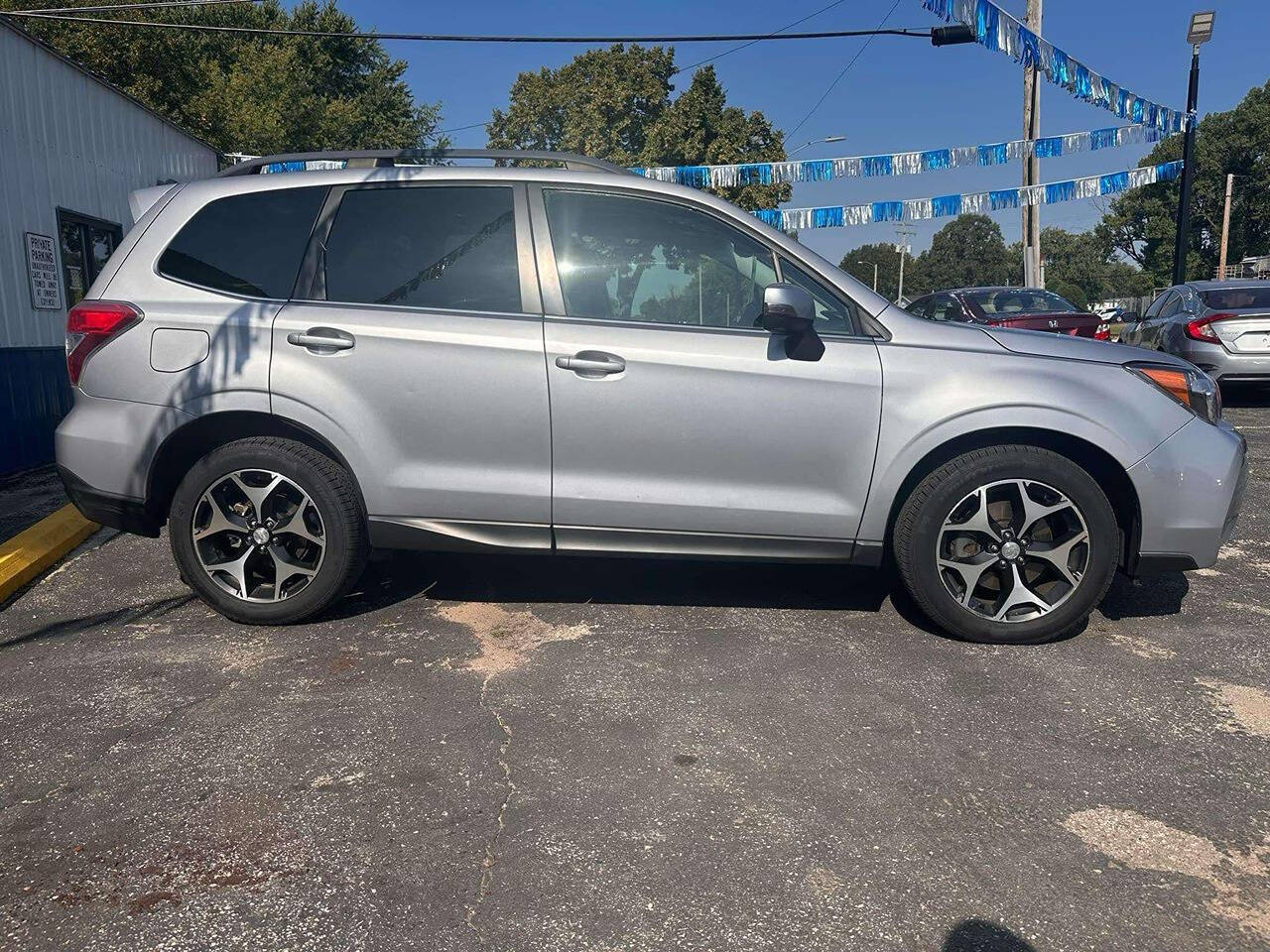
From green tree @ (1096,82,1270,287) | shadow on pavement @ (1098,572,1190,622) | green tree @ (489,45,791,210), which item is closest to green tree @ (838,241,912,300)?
green tree @ (1096,82,1270,287)

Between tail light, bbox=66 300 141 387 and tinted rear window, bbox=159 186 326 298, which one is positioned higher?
tinted rear window, bbox=159 186 326 298

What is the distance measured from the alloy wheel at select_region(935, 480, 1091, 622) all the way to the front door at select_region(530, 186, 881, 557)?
43 centimetres

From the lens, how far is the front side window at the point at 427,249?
385cm

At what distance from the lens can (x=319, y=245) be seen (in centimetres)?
394

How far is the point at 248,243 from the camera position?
3977 millimetres

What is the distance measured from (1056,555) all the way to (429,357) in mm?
2591

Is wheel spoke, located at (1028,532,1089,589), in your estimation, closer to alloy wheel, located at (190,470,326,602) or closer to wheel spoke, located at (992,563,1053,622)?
wheel spoke, located at (992,563,1053,622)

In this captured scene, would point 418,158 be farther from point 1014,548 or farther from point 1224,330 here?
point 1224,330

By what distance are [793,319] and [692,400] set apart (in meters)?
0.49

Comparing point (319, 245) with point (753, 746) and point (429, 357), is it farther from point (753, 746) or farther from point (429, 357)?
point (753, 746)

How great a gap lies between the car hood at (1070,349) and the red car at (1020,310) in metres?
7.58

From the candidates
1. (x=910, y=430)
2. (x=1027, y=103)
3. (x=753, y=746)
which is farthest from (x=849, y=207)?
(x=753, y=746)

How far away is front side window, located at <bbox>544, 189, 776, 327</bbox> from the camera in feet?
12.5

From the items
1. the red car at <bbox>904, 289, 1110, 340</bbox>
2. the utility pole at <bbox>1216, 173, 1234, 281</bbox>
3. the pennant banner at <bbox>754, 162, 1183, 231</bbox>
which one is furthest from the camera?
the utility pole at <bbox>1216, 173, 1234, 281</bbox>
